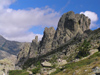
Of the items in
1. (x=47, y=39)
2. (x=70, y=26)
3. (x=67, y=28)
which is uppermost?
(x=70, y=26)

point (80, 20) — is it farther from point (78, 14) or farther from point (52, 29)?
point (52, 29)

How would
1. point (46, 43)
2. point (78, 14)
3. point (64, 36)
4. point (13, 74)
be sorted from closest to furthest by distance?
1. point (13, 74)
2. point (64, 36)
3. point (78, 14)
4. point (46, 43)

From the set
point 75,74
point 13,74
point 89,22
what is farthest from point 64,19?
point 75,74

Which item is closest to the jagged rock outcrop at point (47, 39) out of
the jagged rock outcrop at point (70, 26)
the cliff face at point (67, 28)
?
the cliff face at point (67, 28)

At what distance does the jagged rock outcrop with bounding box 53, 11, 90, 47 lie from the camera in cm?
14988

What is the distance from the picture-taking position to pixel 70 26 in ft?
511

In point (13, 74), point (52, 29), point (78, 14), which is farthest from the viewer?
point (52, 29)

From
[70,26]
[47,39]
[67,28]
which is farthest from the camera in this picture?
[47,39]

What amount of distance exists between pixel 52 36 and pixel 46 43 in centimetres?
1471

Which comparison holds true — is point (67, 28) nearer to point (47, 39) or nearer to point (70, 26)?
point (70, 26)

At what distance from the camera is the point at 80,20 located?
15750cm

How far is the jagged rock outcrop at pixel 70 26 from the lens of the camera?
150 m

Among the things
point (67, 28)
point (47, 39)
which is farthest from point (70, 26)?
point (47, 39)

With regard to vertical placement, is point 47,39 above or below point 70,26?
below
